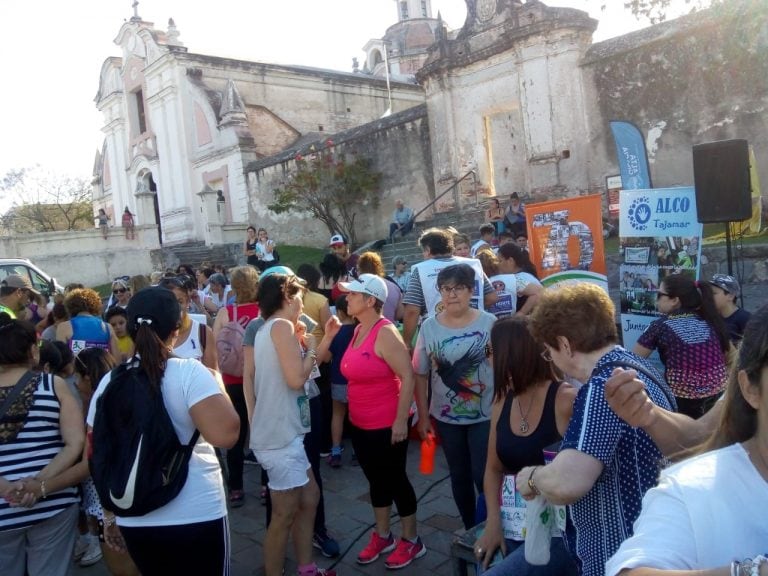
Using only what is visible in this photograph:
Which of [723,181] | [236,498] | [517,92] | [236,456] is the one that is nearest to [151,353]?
[236,456]

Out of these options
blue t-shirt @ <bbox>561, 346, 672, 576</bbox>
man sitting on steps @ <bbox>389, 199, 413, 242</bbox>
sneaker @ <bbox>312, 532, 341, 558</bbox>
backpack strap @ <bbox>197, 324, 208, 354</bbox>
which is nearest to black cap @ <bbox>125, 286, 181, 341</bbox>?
blue t-shirt @ <bbox>561, 346, 672, 576</bbox>

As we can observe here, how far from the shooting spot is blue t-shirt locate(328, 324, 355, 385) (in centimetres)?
553

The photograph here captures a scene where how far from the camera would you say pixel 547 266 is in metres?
7.73

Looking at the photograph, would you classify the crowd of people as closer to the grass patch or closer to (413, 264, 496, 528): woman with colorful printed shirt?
(413, 264, 496, 528): woman with colorful printed shirt

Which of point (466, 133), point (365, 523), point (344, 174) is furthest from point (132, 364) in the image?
point (344, 174)

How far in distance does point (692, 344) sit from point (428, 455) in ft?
6.47

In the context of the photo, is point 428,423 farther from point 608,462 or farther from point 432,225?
point 432,225

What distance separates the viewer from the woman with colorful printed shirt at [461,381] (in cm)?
370

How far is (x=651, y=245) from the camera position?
267 inches

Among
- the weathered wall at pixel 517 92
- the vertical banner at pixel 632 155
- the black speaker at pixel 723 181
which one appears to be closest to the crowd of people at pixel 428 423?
the black speaker at pixel 723 181

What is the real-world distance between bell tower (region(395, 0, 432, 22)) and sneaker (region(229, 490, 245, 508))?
50.8 metres

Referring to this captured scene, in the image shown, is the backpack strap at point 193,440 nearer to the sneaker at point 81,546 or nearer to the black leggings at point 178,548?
the black leggings at point 178,548

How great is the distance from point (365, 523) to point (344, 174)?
16.0 m

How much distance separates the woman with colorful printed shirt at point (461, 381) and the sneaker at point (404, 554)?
365mm
